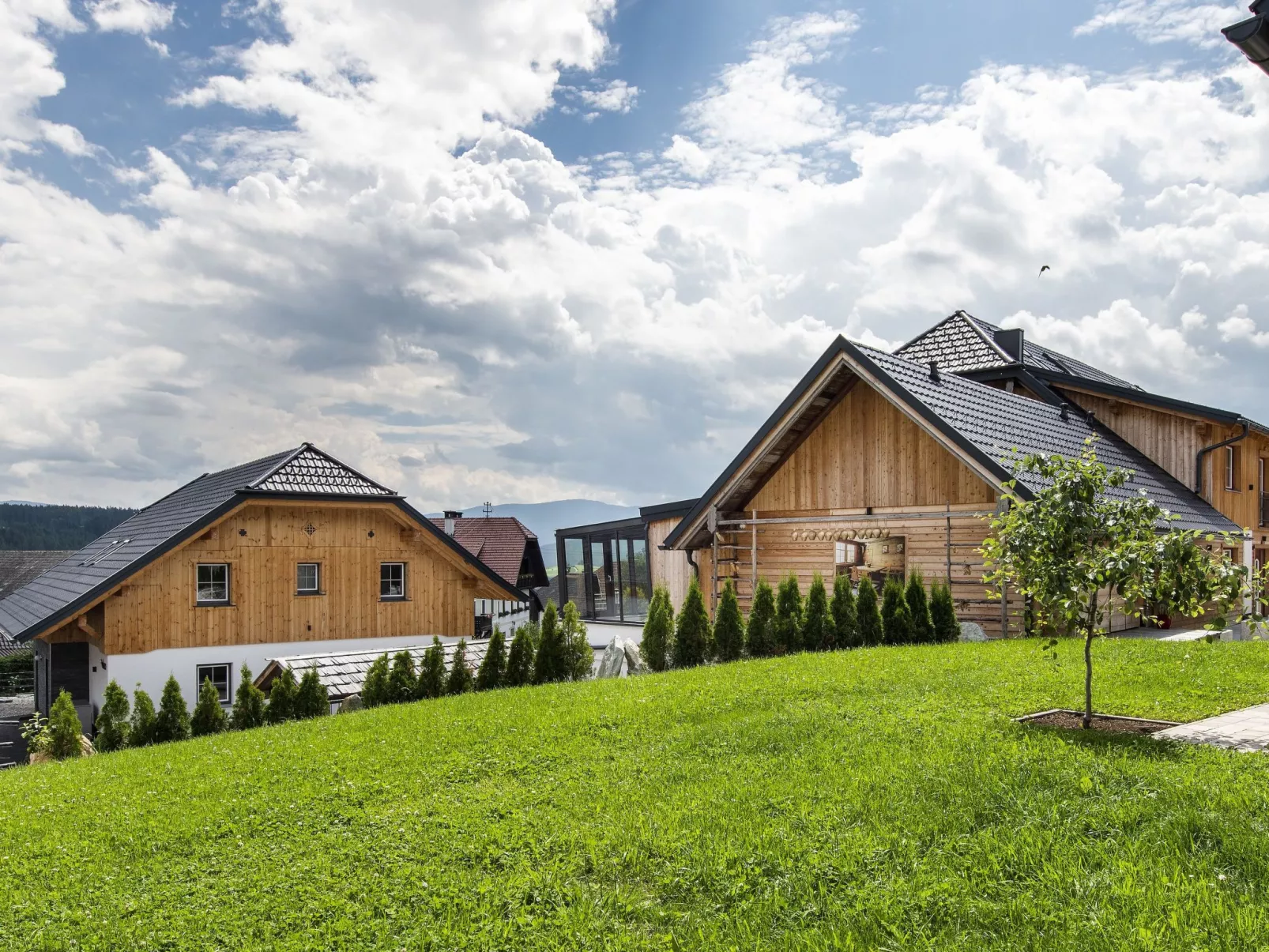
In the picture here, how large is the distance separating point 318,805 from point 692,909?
3.18m

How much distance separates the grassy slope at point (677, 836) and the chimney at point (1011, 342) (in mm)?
14758

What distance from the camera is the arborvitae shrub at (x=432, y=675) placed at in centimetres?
1221

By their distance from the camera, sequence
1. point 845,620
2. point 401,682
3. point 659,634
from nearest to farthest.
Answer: point 401,682
point 659,634
point 845,620

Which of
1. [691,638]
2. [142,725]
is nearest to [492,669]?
[691,638]

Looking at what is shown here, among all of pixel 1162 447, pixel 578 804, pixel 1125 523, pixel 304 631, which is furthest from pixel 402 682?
pixel 1162 447

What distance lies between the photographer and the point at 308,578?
22172 mm

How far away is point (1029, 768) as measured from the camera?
622 cm

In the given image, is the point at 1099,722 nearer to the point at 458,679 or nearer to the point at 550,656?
the point at 550,656

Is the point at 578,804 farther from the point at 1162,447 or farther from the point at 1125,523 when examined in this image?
the point at 1162,447

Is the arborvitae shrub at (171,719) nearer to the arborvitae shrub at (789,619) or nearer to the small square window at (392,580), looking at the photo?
the arborvitae shrub at (789,619)

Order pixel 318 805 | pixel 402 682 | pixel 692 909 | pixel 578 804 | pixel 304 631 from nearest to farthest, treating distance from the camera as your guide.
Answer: pixel 692 909 → pixel 578 804 → pixel 318 805 → pixel 402 682 → pixel 304 631

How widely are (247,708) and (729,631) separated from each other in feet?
21.5

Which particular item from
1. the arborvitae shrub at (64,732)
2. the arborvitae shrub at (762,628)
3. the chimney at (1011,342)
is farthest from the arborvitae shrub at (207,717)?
the chimney at (1011,342)

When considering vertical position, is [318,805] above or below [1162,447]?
below
